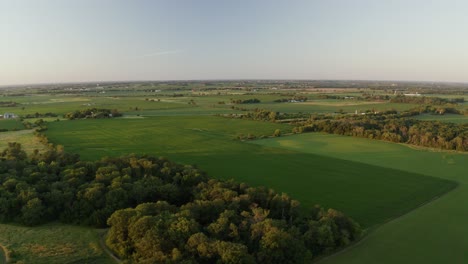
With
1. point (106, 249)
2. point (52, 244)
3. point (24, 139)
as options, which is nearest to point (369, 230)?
point (106, 249)

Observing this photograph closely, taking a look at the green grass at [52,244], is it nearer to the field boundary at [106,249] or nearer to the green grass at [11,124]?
the field boundary at [106,249]

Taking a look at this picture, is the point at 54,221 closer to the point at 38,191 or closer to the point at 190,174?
the point at 38,191

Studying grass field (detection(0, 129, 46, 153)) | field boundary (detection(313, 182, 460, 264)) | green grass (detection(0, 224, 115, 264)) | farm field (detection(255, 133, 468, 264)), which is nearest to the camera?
green grass (detection(0, 224, 115, 264))

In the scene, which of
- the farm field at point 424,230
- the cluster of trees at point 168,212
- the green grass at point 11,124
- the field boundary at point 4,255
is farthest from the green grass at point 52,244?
the green grass at point 11,124

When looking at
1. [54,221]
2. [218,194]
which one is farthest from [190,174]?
[54,221]

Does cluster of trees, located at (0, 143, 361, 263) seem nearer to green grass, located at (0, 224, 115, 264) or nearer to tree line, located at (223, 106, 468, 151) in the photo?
green grass, located at (0, 224, 115, 264)

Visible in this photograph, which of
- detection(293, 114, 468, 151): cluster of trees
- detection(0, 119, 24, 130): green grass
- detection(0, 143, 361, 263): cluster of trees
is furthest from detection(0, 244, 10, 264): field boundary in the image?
detection(0, 119, 24, 130): green grass
